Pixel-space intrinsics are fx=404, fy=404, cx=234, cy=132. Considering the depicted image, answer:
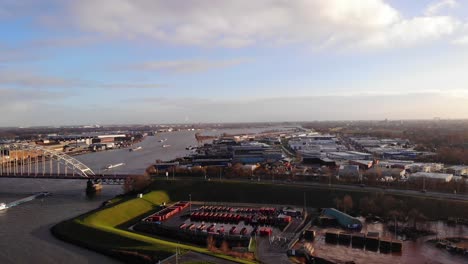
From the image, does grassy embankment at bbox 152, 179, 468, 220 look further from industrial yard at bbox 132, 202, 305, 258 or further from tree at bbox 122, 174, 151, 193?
industrial yard at bbox 132, 202, 305, 258

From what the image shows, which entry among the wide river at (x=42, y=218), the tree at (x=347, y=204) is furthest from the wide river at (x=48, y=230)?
the tree at (x=347, y=204)

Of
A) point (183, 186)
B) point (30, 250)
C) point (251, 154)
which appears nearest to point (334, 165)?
point (251, 154)

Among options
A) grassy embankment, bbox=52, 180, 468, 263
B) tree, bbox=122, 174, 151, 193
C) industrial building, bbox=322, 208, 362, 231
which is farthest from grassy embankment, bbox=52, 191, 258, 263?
industrial building, bbox=322, 208, 362, 231

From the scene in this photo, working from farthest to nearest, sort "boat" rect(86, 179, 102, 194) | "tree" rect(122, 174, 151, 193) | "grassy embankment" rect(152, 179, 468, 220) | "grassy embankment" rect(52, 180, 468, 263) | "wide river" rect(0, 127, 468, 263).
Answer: "boat" rect(86, 179, 102, 194), "tree" rect(122, 174, 151, 193), "grassy embankment" rect(152, 179, 468, 220), "grassy embankment" rect(52, 180, 468, 263), "wide river" rect(0, 127, 468, 263)

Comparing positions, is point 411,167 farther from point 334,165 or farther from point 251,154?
point 251,154

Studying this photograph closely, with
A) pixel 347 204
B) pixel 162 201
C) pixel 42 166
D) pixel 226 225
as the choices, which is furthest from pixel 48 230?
pixel 42 166
